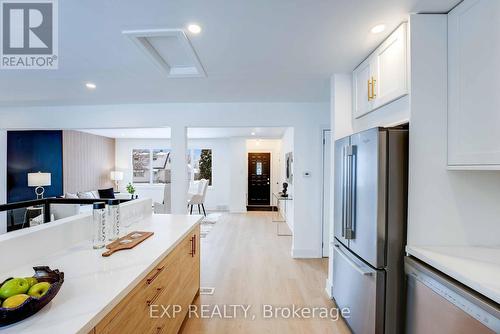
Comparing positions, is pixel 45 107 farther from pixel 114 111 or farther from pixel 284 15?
pixel 284 15

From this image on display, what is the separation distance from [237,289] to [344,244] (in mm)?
1358

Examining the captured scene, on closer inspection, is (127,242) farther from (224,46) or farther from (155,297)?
(224,46)

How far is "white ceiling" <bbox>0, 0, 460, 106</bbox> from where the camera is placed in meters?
1.66

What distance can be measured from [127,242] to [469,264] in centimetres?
207

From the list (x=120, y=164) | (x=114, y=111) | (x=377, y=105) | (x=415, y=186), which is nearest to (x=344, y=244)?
(x=415, y=186)

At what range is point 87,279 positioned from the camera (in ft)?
3.94

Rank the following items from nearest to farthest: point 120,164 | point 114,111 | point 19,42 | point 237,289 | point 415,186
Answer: point 415,186
point 19,42
point 237,289
point 114,111
point 120,164

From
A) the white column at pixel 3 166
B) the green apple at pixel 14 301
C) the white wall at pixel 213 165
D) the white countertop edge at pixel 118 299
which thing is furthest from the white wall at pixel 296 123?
the white wall at pixel 213 165

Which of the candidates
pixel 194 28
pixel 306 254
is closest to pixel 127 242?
pixel 194 28

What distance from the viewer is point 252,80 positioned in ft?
9.82

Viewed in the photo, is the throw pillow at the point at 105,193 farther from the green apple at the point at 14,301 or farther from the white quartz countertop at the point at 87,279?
the green apple at the point at 14,301

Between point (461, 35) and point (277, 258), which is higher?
point (461, 35)

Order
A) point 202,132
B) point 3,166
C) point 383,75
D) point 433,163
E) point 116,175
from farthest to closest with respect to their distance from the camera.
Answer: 1. point 116,175
2. point 202,132
3. point 3,166
4. point 383,75
5. point 433,163

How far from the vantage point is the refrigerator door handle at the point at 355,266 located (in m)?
1.81
